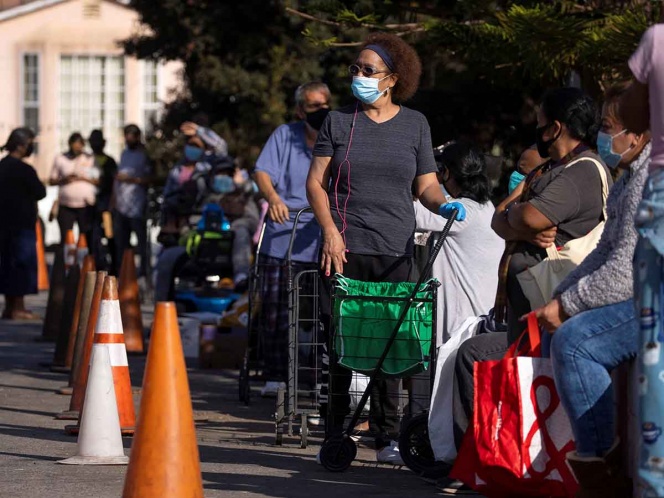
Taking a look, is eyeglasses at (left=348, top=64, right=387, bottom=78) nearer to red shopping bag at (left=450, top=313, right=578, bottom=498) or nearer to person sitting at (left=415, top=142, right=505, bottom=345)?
person sitting at (left=415, top=142, right=505, bottom=345)

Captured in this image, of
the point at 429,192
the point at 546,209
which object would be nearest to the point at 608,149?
the point at 546,209

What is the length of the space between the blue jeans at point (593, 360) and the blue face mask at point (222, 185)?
1067 centimetres

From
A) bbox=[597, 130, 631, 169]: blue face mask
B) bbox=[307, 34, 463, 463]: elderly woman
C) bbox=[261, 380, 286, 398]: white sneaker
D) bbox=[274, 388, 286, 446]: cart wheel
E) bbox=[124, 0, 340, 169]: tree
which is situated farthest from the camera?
bbox=[124, 0, 340, 169]: tree

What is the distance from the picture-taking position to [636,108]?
5.14 meters

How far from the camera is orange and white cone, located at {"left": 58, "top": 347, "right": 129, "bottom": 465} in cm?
771

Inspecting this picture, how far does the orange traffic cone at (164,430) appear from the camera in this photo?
238 inches

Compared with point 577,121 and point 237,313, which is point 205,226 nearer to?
point 237,313

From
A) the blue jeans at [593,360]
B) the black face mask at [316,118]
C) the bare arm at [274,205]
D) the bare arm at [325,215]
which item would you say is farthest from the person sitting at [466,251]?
the blue jeans at [593,360]

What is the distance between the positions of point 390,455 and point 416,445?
1.56 feet

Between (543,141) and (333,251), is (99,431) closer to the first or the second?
(333,251)

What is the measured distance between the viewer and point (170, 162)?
27.6 metres

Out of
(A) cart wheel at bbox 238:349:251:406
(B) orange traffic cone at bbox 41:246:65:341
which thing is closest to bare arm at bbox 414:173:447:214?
(A) cart wheel at bbox 238:349:251:406

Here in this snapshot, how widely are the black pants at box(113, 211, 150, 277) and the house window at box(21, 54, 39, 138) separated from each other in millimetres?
28094

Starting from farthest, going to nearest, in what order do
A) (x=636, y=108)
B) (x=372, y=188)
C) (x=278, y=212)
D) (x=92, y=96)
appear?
1. (x=92, y=96)
2. (x=278, y=212)
3. (x=372, y=188)
4. (x=636, y=108)
